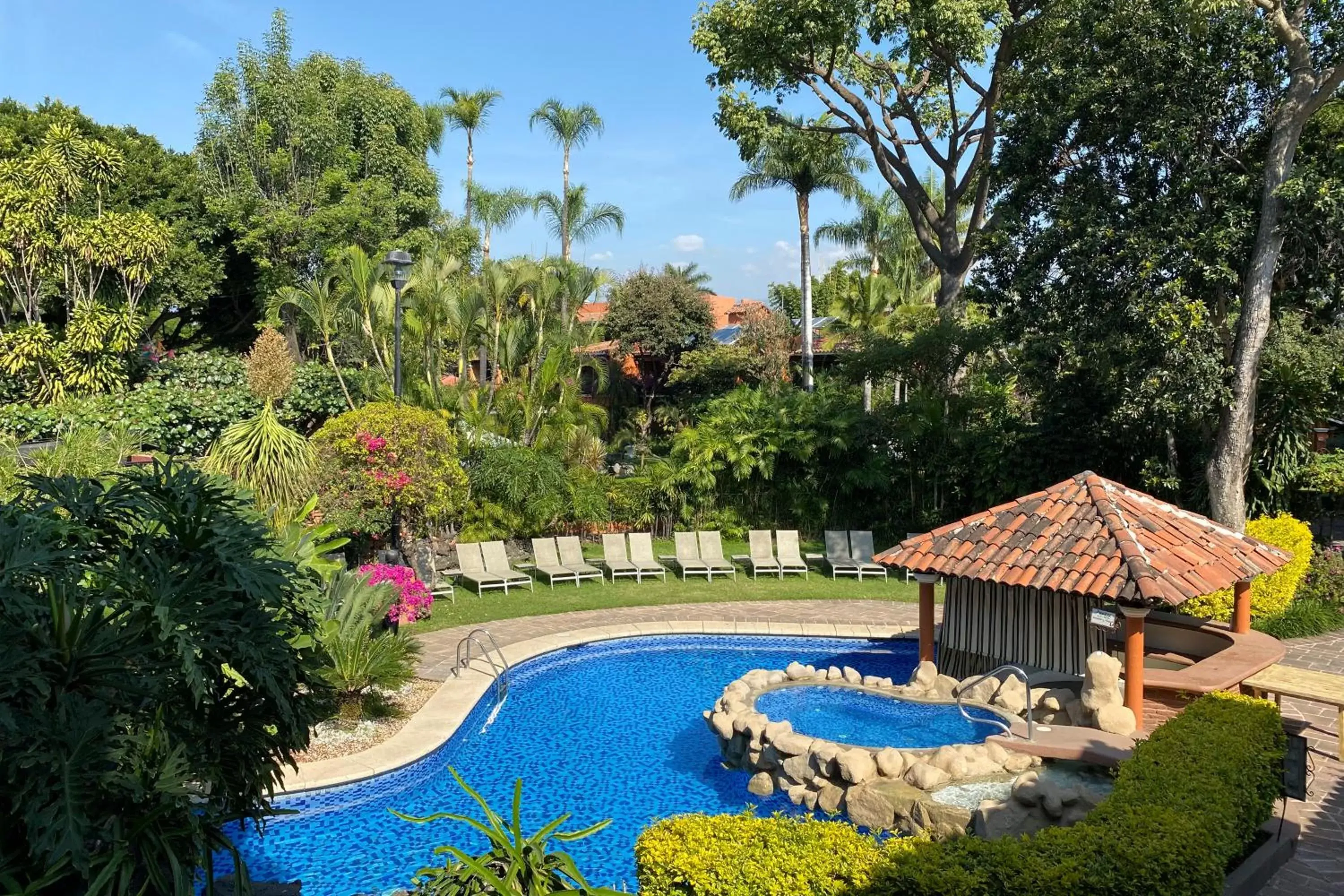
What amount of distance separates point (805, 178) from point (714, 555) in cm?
1714

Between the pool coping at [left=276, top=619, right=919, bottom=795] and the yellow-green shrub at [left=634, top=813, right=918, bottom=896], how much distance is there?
207 cm

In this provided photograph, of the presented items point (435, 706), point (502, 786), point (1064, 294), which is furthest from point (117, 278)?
point (1064, 294)

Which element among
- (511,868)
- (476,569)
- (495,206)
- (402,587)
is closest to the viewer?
(511,868)

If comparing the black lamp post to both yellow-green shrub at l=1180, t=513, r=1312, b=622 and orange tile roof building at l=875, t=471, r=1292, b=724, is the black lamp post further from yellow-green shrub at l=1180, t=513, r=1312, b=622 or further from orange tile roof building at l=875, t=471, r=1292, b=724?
yellow-green shrub at l=1180, t=513, r=1312, b=622

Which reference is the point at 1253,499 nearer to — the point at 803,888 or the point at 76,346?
the point at 803,888

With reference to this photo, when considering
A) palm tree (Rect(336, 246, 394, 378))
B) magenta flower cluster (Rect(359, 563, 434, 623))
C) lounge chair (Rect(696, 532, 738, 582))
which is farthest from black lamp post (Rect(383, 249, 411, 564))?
lounge chair (Rect(696, 532, 738, 582))

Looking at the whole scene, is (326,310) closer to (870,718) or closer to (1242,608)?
(870,718)

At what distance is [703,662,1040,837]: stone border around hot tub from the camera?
7633 millimetres

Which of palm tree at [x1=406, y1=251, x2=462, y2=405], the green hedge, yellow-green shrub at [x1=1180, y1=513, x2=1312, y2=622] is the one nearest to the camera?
the green hedge

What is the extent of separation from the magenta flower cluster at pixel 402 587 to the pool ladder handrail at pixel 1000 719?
6.57 meters

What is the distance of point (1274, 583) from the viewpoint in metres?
13.5

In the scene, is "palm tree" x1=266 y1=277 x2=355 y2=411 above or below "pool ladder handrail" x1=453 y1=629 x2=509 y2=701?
above

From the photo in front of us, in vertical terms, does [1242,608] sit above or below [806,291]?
below

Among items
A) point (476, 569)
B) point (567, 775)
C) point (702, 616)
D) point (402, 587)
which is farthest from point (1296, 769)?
point (476, 569)
